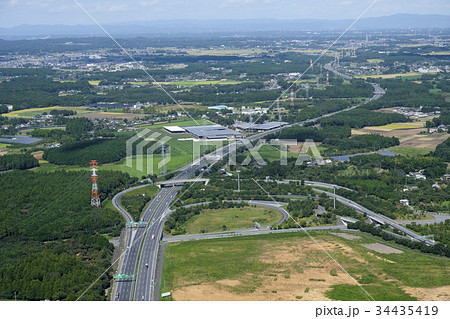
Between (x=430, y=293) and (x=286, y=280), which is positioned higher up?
(x=430, y=293)

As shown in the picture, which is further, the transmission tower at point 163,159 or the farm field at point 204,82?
the farm field at point 204,82

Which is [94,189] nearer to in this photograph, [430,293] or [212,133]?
[430,293]

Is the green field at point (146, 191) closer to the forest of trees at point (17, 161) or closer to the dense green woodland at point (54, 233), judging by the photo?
the dense green woodland at point (54, 233)

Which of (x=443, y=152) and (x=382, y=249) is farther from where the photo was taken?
(x=443, y=152)

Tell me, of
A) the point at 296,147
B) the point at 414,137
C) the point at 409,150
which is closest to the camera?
the point at 409,150

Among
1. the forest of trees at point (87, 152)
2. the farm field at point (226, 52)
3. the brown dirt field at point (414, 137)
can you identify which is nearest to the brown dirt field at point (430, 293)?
the brown dirt field at point (414, 137)

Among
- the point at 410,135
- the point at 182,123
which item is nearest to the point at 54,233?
the point at 182,123
